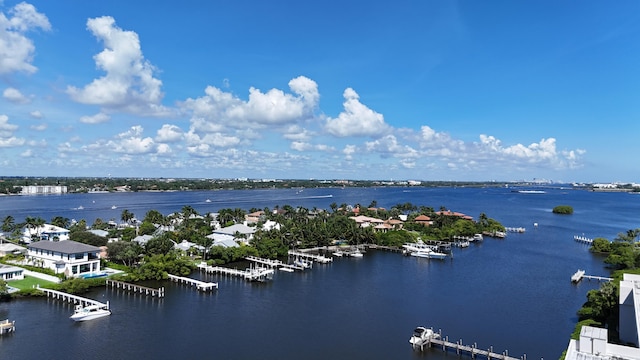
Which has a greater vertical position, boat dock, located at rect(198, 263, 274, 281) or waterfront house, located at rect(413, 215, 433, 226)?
waterfront house, located at rect(413, 215, 433, 226)

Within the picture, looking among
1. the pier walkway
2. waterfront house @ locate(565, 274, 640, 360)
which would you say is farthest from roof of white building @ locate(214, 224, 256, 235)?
waterfront house @ locate(565, 274, 640, 360)

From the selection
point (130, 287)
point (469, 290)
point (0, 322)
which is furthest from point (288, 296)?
point (0, 322)

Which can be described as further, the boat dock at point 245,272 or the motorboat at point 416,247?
the motorboat at point 416,247

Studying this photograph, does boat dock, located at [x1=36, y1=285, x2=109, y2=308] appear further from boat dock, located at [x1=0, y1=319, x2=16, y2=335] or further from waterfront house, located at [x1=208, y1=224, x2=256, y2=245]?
waterfront house, located at [x1=208, y1=224, x2=256, y2=245]

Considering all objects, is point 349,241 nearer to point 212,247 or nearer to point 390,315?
point 212,247

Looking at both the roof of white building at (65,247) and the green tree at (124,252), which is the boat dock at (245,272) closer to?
the green tree at (124,252)

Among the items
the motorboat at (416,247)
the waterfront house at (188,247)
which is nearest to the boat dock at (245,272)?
the waterfront house at (188,247)

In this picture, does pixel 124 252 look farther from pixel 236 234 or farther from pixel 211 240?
pixel 236 234
